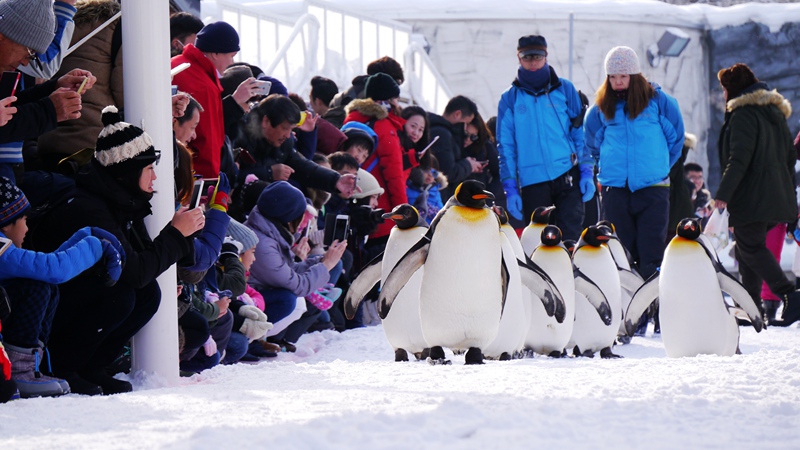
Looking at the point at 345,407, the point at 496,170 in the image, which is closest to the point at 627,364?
the point at 345,407

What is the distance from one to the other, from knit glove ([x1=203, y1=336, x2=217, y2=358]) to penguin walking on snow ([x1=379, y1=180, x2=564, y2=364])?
2.33ft

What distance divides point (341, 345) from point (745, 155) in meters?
3.50

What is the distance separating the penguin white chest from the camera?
4.71 metres

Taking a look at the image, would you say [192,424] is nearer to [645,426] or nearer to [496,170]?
[645,426]

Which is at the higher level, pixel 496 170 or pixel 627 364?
pixel 496 170

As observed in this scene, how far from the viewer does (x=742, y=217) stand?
7961 millimetres

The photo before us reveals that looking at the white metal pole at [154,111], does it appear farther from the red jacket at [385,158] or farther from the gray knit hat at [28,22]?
the red jacket at [385,158]

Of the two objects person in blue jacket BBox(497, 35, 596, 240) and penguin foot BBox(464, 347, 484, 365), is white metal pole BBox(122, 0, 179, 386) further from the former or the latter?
person in blue jacket BBox(497, 35, 596, 240)

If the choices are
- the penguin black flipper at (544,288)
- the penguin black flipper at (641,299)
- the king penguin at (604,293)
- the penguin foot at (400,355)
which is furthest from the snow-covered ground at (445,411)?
the king penguin at (604,293)

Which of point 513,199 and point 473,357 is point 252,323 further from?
point 513,199

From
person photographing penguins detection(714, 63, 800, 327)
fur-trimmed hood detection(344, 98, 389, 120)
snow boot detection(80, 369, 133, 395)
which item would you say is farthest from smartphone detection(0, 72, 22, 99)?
person photographing penguins detection(714, 63, 800, 327)

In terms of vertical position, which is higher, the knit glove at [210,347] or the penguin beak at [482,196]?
the penguin beak at [482,196]

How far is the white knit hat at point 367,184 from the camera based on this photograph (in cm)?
713

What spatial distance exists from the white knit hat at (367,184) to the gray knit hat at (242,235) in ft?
7.03
